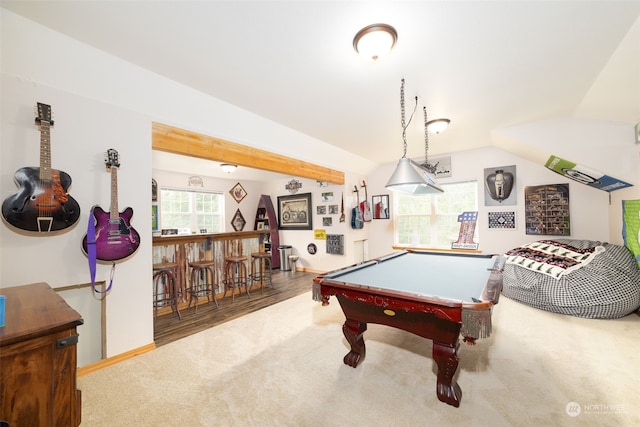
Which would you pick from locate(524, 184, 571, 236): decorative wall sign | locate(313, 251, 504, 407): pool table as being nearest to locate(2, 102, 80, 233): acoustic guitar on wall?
locate(313, 251, 504, 407): pool table

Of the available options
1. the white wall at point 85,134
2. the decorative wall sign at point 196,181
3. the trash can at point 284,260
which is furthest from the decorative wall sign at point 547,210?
the decorative wall sign at point 196,181

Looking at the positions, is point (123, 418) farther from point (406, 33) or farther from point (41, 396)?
point (406, 33)

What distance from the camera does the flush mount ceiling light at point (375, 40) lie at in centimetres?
182

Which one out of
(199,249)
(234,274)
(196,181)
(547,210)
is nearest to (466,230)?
(547,210)

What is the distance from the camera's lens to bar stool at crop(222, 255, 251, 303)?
4.10 metres

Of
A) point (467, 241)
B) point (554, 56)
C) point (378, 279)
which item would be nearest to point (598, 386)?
point (378, 279)

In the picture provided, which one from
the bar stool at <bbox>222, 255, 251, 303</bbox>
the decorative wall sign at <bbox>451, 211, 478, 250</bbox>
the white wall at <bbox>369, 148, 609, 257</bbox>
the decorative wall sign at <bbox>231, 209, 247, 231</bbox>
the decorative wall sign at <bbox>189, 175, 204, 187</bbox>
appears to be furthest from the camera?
the decorative wall sign at <bbox>231, 209, 247, 231</bbox>

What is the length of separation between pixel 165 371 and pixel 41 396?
133 centimetres

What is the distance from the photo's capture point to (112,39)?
6.42 ft

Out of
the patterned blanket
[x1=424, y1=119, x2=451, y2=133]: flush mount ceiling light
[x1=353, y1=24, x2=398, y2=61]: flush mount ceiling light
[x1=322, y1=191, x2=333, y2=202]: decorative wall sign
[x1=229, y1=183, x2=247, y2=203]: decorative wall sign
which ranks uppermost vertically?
[x1=353, y1=24, x2=398, y2=61]: flush mount ceiling light

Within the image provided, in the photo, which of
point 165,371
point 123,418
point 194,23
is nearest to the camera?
point 123,418

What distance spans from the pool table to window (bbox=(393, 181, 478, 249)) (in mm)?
2748

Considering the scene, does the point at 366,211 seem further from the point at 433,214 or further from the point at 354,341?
the point at 354,341

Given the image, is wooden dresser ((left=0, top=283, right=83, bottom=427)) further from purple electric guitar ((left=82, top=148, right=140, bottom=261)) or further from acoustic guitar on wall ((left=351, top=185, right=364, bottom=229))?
acoustic guitar on wall ((left=351, top=185, right=364, bottom=229))
